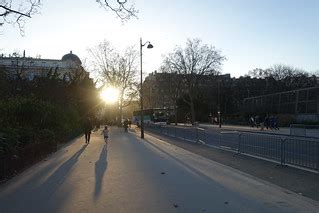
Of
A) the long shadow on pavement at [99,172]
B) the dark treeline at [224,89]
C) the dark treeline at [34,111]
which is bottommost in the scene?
the long shadow on pavement at [99,172]

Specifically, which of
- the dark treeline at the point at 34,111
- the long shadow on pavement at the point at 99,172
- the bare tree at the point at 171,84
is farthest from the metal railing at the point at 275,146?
the bare tree at the point at 171,84

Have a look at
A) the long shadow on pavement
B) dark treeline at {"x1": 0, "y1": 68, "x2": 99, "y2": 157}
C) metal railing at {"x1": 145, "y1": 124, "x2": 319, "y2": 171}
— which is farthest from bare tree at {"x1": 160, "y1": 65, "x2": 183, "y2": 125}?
the long shadow on pavement

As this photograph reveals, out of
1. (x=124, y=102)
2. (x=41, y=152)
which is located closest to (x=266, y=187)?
(x=41, y=152)

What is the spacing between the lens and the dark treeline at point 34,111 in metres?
16.2

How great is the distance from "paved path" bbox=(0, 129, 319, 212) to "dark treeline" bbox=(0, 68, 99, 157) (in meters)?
1.16

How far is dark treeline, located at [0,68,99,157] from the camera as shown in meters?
16.2

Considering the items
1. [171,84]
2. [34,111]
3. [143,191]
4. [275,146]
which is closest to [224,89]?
[171,84]

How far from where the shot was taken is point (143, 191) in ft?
37.2

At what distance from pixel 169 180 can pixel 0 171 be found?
13.9 ft

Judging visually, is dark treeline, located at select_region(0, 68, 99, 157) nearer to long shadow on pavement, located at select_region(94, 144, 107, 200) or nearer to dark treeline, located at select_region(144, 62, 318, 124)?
long shadow on pavement, located at select_region(94, 144, 107, 200)

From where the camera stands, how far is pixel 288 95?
78.9 metres

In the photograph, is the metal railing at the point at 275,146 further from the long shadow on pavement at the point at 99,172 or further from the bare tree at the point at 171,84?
the bare tree at the point at 171,84

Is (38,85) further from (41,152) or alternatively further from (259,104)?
(259,104)

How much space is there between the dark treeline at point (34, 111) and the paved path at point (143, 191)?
1160 mm
